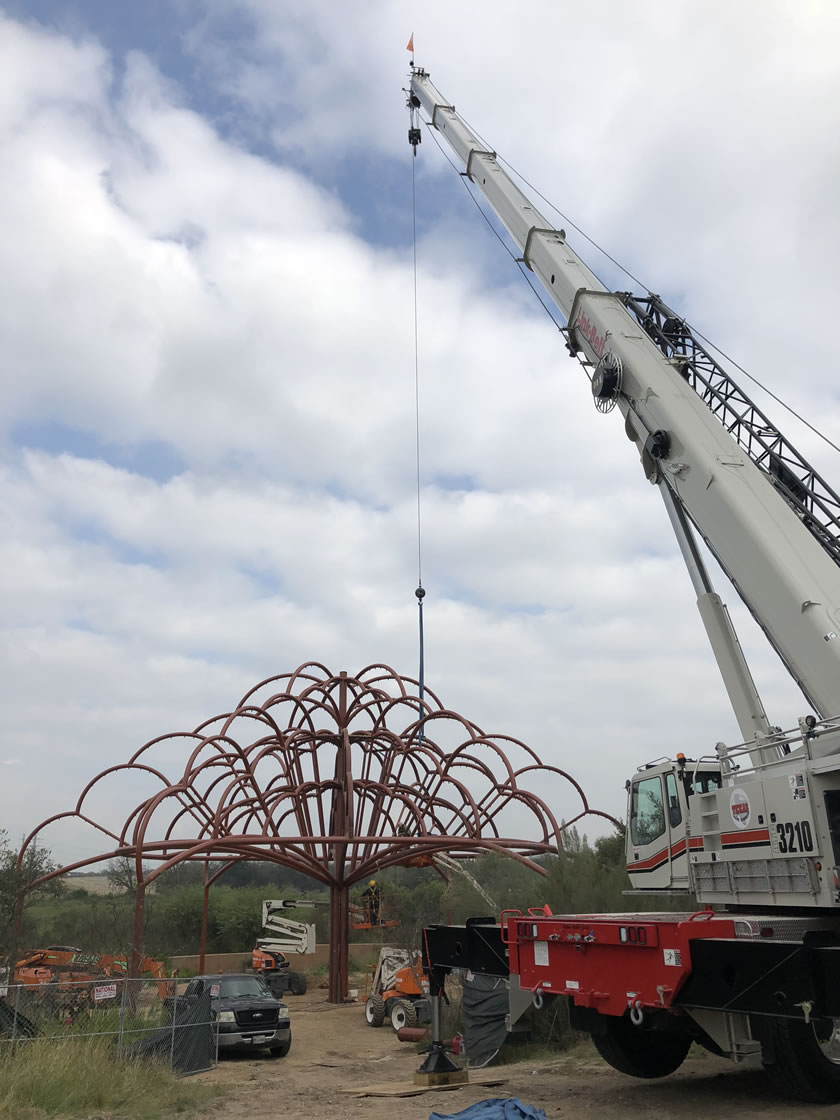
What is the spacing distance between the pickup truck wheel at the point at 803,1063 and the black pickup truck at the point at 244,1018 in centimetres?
1042

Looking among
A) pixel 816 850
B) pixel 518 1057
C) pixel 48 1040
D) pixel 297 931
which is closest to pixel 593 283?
pixel 816 850

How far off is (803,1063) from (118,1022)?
1010 centimetres

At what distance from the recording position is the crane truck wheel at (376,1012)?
70.5 ft

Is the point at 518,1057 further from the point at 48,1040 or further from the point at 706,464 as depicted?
the point at 706,464

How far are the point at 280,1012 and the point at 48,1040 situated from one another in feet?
19.4

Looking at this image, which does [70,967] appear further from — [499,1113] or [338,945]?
[499,1113]

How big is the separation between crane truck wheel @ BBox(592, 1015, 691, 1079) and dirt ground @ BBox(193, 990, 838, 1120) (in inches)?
Result: 8.3

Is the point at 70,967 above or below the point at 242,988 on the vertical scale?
above

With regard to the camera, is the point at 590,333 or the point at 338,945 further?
the point at 338,945

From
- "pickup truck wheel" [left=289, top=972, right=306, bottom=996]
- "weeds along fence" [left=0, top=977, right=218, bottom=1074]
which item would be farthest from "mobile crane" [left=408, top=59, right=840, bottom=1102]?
"pickup truck wheel" [left=289, top=972, right=306, bottom=996]

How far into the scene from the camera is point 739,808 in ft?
28.2

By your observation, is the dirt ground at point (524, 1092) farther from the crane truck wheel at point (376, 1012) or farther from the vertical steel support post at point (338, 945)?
the vertical steel support post at point (338, 945)

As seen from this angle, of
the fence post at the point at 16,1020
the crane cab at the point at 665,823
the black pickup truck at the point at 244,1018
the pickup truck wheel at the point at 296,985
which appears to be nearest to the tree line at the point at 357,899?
the crane cab at the point at 665,823

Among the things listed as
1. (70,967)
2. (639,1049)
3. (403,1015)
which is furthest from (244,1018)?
(639,1049)
